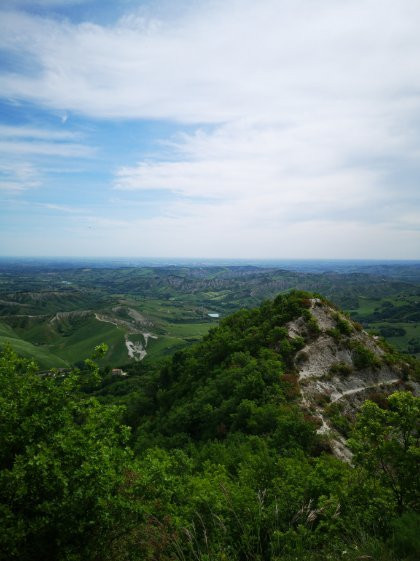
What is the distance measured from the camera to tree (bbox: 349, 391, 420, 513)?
12609mm

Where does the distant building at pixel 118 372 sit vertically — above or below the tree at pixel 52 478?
below

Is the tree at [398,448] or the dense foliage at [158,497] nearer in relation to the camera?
the dense foliage at [158,497]

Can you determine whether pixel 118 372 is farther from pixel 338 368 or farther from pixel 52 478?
pixel 52 478

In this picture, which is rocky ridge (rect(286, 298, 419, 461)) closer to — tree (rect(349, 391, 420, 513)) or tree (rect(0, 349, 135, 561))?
tree (rect(349, 391, 420, 513))

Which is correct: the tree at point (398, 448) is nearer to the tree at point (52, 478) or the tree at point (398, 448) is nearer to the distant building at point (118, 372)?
the tree at point (52, 478)

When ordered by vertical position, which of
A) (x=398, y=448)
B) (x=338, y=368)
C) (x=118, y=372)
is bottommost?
(x=118, y=372)

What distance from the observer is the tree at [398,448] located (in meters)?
12.6

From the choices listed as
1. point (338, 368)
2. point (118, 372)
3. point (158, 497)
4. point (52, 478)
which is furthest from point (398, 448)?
point (118, 372)

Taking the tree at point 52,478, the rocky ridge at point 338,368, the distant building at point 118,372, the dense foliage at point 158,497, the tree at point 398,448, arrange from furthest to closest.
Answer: the distant building at point 118,372 < the rocky ridge at point 338,368 < the tree at point 398,448 < the dense foliage at point 158,497 < the tree at point 52,478

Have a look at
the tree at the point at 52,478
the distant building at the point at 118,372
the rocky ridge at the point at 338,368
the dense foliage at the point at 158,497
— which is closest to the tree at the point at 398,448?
the dense foliage at the point at 158,497

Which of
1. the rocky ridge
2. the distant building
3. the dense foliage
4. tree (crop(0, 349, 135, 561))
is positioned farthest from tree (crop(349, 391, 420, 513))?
the distant building

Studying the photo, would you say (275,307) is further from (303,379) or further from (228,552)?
(228,552)

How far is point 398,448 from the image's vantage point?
42.4 ft

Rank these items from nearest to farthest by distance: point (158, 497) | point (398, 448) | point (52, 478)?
1. point (52, 478)
2. point (398, 448)
3. point (158, 497)
